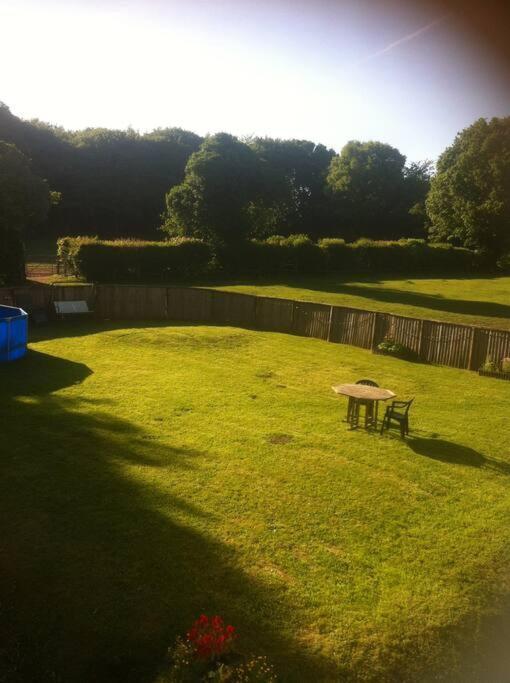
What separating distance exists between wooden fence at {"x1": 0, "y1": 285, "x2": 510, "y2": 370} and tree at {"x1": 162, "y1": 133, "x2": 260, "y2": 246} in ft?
49.2

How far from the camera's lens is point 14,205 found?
34.8 m

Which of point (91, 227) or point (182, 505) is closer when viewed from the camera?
point (182, 505)

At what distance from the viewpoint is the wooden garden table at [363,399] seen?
13071mm

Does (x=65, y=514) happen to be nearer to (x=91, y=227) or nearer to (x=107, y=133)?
(x=91, y=227)

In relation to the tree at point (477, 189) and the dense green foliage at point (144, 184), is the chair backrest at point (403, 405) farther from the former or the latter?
the dense green foliage at point (144, 184)

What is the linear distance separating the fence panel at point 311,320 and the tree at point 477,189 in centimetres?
1778

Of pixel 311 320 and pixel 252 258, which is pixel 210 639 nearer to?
pixel 311 320

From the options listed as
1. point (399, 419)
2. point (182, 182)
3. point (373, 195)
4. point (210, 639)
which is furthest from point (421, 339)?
point (373, 195)

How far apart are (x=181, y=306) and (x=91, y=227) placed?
4983cm

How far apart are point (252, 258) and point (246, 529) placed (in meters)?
36.1

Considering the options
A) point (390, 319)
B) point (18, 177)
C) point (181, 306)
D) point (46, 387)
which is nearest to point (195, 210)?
point (18, 177)

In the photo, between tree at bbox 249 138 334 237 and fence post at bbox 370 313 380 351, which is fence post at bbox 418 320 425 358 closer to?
fence post at bbox 370 313 380 351

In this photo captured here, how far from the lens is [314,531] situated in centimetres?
827

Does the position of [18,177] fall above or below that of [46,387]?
above
